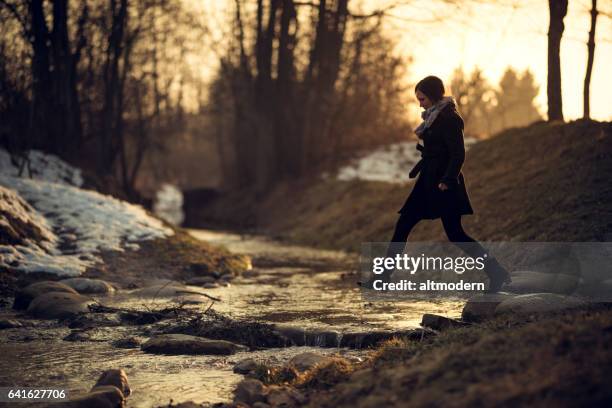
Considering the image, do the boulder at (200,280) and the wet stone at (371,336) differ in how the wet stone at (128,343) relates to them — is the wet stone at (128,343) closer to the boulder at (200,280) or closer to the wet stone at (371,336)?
the wet stone at (371,336)

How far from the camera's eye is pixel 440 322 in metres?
7.65

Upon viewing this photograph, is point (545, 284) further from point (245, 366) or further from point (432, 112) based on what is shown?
point (245, 366)

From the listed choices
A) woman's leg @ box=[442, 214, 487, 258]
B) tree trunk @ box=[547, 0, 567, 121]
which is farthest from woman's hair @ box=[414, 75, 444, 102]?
tree trunk @ box=[547, 0, 567, 121]

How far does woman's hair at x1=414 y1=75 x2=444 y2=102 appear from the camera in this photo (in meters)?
8.22

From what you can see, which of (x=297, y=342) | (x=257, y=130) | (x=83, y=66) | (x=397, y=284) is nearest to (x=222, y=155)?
(x=257, y=130)

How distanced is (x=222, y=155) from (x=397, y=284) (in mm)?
33364

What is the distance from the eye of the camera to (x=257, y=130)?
31.6 meters

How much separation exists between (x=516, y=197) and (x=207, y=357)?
8.88 m

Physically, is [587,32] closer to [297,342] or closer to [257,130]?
[257,130]

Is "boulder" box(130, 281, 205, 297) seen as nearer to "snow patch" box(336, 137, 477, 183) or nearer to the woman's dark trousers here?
the woman's dark trousers

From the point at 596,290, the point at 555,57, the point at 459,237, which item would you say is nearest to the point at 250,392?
the point at 459,237

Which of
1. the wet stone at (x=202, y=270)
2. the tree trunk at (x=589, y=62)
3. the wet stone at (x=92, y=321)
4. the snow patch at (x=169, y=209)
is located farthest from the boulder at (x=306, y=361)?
the tree trunk at (x=589, y=62)

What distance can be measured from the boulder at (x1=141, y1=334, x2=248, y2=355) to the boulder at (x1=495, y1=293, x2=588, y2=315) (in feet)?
8.17

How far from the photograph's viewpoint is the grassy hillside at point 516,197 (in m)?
12.2
